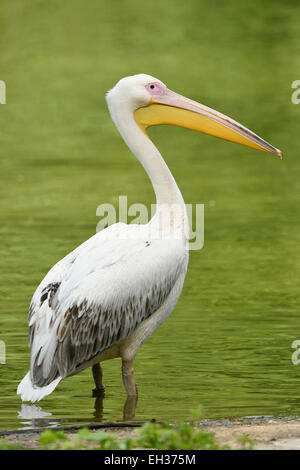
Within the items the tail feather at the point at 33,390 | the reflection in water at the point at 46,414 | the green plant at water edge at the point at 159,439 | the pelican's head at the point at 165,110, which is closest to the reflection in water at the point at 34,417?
the reflection in water at the point at 46,414

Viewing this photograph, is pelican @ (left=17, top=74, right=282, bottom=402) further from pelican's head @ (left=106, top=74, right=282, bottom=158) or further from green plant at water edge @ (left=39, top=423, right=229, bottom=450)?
green plant at water edge @ (left=39, top=423, right=229, bottom=450)

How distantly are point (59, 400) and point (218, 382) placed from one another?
3.37 feet

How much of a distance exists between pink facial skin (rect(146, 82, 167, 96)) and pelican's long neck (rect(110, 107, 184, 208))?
200 millimetres

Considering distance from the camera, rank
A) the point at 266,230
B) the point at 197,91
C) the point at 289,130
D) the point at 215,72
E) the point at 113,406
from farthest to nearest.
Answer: the point at 215,72
the point at 197,91
the point at 289,130
the point at 266,230
the point at 113,406

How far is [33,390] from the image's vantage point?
22.5ft

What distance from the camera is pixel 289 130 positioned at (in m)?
18.3

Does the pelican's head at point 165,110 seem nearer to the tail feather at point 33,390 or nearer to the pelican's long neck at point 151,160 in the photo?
the pelican's long neck at point 151,160

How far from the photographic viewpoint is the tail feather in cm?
680

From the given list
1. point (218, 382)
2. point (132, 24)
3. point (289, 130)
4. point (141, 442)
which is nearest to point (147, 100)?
point (218, 382)

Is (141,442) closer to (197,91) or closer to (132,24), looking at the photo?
(197,91)

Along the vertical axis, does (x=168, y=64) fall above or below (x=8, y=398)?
above

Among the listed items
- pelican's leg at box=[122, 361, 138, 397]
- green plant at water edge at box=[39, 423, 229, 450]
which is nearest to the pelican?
pelican's leg at box=[122, 361, 138, 397]

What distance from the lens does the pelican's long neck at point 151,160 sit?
24.0 feet
